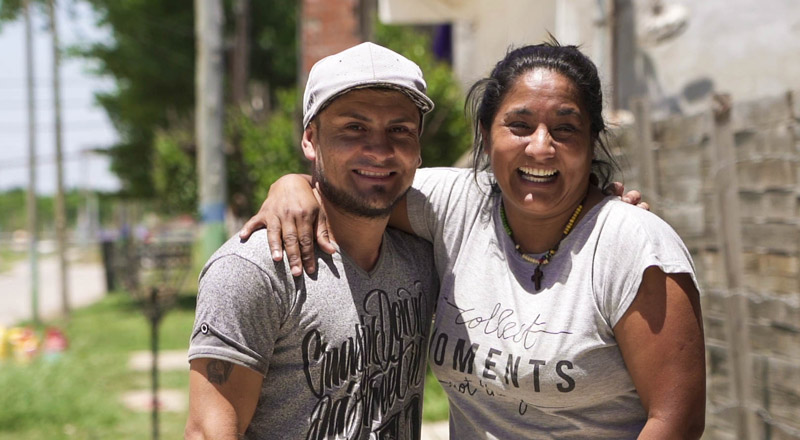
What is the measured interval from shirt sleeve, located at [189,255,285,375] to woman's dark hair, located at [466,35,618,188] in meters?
0.74

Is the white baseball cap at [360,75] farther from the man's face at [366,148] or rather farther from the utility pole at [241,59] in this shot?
the utility pole at [241,59]

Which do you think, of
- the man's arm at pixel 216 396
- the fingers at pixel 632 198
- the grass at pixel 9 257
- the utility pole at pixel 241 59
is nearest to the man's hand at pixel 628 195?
the fingers at pixel 632 198

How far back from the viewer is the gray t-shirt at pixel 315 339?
194cm

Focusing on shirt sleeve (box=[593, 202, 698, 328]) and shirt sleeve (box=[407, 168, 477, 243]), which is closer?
shirt sleeve (box=[593, 202, 698, 328])

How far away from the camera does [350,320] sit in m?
2.10

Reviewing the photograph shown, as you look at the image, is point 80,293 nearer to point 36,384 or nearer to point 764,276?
point 36,384

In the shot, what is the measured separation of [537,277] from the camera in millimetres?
2178

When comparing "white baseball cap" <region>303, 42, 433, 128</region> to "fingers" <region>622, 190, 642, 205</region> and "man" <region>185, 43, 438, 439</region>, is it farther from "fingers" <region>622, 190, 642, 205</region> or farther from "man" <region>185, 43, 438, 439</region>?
"fingers" <region>622, 190, 642, 205</region>

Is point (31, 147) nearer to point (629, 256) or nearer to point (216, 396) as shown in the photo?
point (216, 396)

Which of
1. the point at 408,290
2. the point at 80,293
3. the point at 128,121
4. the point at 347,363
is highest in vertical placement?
the point at 128,121

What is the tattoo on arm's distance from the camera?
194cm

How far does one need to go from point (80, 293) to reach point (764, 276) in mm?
19305

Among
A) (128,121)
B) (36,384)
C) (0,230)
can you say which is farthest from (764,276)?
(0,230)

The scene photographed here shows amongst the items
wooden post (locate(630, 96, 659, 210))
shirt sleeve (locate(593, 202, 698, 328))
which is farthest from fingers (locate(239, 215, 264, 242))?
wooden post (locate(630, 96, 659, 210))
